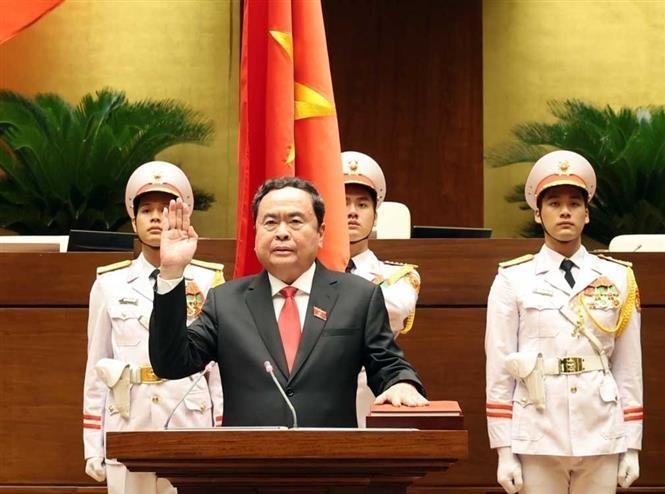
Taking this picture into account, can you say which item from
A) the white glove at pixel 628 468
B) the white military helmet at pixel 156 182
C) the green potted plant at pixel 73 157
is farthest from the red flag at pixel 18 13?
the white glove at pixel 628 468

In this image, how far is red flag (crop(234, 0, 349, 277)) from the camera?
445cm

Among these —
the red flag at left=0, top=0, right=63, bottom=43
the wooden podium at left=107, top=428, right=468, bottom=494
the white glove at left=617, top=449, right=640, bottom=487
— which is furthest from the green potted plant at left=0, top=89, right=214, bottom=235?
the wooden podium at left=107, top=428, right=468, bottom=494

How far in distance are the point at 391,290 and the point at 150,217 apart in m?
0.90

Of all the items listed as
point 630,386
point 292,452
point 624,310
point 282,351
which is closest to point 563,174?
point 624,310

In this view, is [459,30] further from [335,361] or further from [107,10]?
[335,361]

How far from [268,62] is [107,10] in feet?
16.8

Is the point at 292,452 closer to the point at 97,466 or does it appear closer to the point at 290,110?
the point at 290,110

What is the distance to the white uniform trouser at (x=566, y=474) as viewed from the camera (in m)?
4.66

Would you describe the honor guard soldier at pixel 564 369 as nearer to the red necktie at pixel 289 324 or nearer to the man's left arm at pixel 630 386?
the man's left arm at pixel 630 386

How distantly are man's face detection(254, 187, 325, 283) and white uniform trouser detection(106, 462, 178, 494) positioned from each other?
1330 millimetres

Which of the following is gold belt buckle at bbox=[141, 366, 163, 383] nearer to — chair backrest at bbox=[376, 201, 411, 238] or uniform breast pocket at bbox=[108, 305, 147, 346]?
uniform breast pocket at bbox=[108, 305, 147, 346]

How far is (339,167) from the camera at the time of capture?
14.9 ft

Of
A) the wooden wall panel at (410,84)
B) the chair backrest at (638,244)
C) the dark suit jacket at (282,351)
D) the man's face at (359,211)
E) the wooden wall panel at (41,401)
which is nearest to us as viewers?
the dark suit jacket at (282,351)

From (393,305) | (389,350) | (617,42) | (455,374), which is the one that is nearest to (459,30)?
(617,42)
